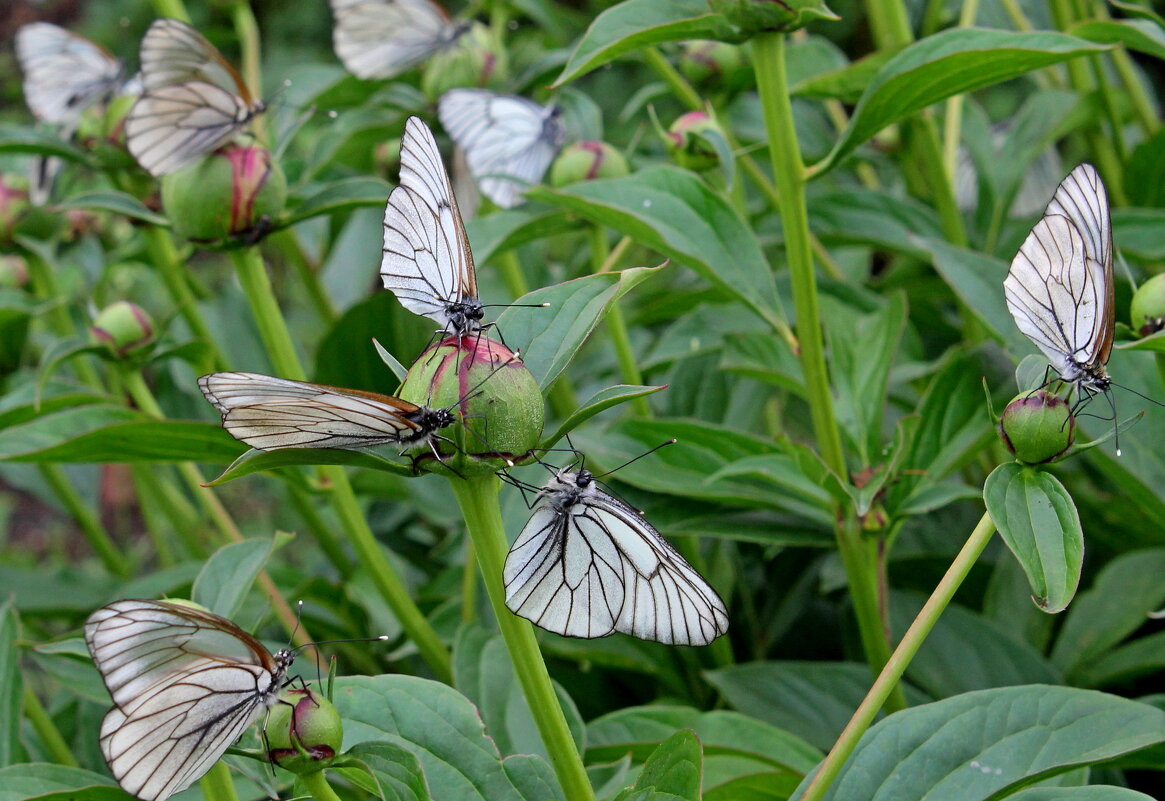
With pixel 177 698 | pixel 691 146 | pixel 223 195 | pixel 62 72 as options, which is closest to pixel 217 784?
pixel 177 698

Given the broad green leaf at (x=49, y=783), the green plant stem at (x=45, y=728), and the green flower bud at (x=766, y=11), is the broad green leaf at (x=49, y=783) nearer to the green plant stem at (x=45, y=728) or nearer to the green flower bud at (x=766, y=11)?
the green plant stem at (x=45, y=728)

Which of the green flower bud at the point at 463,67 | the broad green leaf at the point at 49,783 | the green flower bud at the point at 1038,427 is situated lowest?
the broad green leaf at the point at 49,783

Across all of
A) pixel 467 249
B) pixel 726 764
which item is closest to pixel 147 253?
pixel 467 249

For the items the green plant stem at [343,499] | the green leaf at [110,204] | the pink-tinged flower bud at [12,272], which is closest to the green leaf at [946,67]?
the green plant stem at [343,499]

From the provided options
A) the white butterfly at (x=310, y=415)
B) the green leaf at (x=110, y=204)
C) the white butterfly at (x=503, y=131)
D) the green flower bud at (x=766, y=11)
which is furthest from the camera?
the white butterfly at (x=503, y=131)

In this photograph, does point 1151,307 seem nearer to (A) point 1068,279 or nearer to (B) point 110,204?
(A) point 1068,279

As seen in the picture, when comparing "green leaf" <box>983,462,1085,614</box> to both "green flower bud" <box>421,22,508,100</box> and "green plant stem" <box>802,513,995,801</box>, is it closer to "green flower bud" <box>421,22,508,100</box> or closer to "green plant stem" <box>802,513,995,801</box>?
"green plant stem" <box>802,513,995,801</box>
